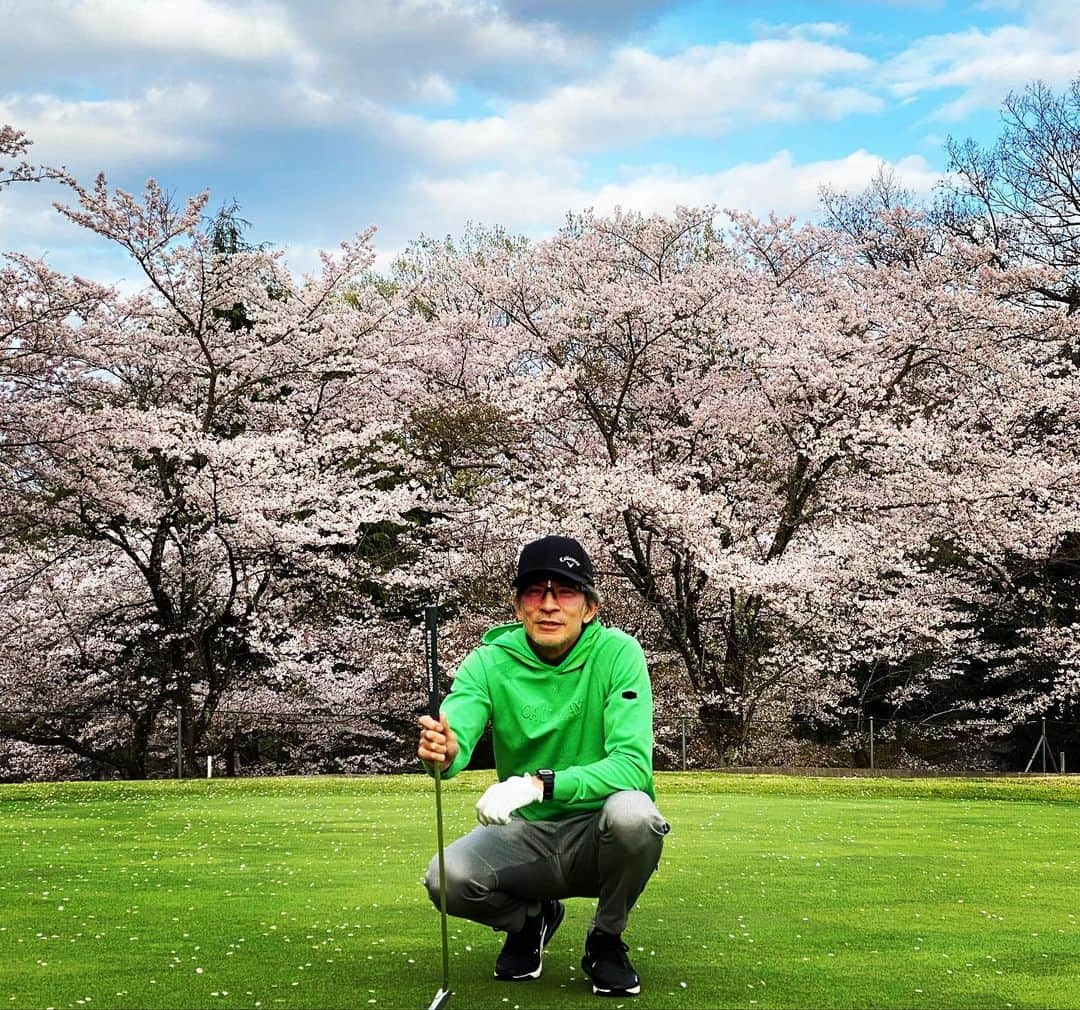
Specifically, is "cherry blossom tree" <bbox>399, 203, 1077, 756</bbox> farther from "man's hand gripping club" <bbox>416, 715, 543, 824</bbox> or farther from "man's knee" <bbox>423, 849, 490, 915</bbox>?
"man's hand gripping club" <bbox>416, 715, 543, 824</bbox>

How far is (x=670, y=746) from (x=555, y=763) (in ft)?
51.7

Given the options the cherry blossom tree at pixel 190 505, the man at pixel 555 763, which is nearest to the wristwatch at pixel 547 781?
the man at pixel 555 763

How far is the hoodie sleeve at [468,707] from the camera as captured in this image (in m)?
3.89

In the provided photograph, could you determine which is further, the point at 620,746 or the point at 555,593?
the point at 555,593

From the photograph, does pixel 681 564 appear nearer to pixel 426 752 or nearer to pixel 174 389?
pixel 174 389

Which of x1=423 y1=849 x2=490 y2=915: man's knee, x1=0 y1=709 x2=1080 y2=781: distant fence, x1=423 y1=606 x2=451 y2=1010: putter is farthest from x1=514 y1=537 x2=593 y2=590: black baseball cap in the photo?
x1=0 y1=709 x2=1080 y2=781: distant fence

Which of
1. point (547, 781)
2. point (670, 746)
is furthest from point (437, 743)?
point (670, 746)

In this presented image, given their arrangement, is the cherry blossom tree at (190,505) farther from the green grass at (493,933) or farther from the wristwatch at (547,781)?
the wristwatch at (547,781)

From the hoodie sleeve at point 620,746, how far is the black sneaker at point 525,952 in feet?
1.45

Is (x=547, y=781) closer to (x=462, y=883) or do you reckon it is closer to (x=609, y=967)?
(x=462, y=883)

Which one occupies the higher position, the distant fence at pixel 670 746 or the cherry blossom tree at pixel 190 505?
the cherry blossom tree at pixel 190 505

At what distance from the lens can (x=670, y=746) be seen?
19438 mm

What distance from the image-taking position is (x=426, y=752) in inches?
144

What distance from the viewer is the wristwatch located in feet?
12.3
